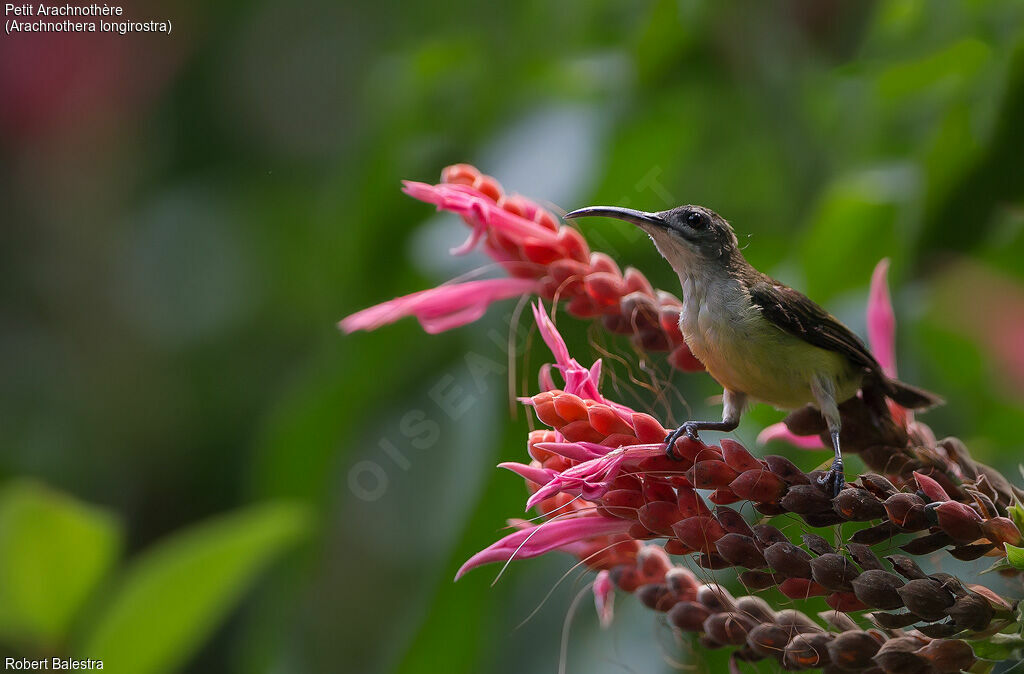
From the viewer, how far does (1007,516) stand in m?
1.12

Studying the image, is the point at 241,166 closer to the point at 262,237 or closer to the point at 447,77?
the point at 262,237

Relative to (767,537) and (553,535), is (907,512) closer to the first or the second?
(767,537)

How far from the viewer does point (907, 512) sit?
103 cm

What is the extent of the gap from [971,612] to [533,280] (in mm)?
701

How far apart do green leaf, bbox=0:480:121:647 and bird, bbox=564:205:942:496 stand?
1146 mm

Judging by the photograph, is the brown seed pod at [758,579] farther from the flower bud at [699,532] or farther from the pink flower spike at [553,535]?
the pink flower spike at [553,535]

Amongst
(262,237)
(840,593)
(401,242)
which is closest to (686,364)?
(840,593)

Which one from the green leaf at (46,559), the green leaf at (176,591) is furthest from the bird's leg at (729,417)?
the green leaf at (46,559)

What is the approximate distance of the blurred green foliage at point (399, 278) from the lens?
194 centimetres

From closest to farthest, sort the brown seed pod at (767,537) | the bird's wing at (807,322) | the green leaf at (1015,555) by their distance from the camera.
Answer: the green leaf at (1015,555) → the brown seed pod at (767,537) → the bird's wing at (807,322)

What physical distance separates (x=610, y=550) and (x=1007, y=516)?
45 cm

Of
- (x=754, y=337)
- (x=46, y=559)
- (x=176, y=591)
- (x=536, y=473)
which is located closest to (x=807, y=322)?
(x=754, y=337)

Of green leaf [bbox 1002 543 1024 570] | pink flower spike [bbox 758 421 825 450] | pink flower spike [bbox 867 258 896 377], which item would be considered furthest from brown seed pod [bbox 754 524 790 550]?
pink flower spike [bbox 867 258 896 377]

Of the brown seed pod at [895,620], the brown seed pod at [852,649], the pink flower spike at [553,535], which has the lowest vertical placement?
the brown seed pod at [852,649]
